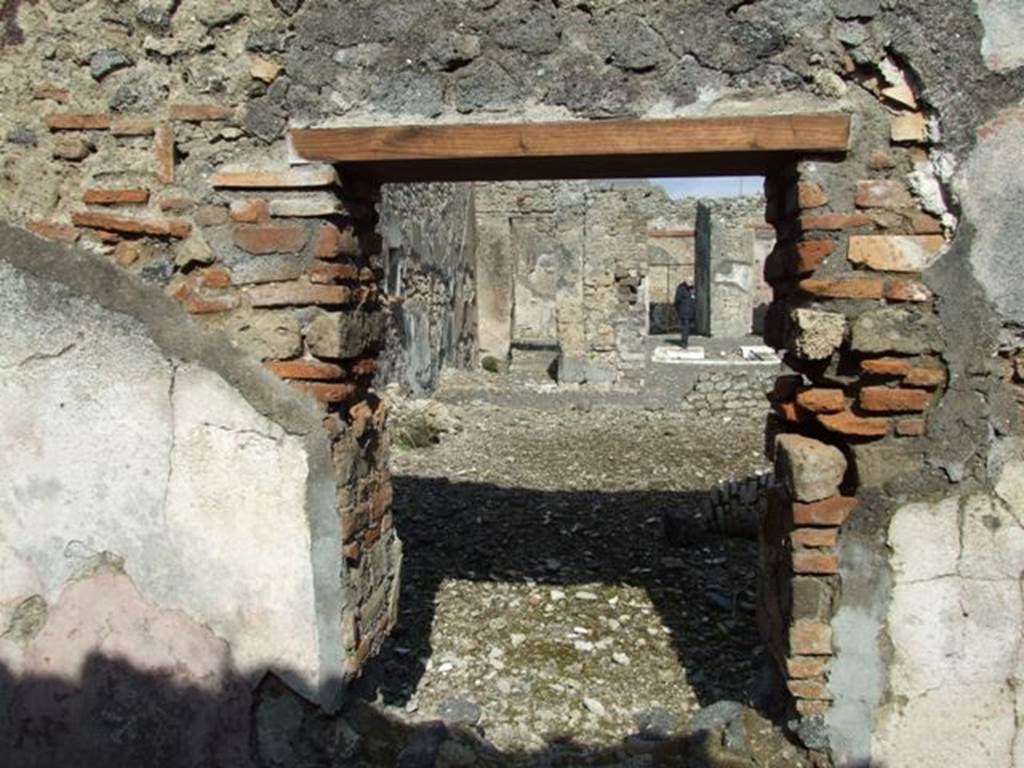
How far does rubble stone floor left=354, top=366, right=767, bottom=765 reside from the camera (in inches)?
126

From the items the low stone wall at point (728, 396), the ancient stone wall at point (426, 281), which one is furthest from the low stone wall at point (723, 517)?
the low stone wall at point (728, 396)

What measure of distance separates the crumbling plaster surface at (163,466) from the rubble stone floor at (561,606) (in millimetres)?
579

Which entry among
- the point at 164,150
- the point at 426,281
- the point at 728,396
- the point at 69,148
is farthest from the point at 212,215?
the point at 728,396

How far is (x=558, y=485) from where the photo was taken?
630cm

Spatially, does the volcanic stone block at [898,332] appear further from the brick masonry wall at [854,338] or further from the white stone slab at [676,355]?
the white stone slab at [676,355]

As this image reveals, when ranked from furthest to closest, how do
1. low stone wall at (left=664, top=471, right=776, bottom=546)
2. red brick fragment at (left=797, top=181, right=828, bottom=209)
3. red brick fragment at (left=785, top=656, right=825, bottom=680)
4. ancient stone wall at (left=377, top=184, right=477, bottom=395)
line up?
ancient stone wall at (left=377, top=184, right=477, bottom=395) < low stone wall at (left=664, top=471, right=776, bottom=546) < red brick fragment at (left=785, top=656, right=825, bottom=680) < red brick fragment at (left=797, top=181, right=828, bottom=209)

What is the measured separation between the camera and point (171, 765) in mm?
2574

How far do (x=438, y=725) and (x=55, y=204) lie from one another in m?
2.11

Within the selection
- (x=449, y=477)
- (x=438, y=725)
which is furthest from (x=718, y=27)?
(x=449, y=477)

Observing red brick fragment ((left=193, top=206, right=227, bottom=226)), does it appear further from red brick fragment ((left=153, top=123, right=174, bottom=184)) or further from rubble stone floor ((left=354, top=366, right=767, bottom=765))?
rubble stone floor ((left=354, top=366, right=767, bottom=765))

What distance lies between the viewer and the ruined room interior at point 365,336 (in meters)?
2.29

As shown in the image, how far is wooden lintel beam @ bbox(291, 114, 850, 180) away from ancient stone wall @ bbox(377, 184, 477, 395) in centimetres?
539

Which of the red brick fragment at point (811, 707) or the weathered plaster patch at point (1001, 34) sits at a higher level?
the weathered plaster patch at point (1001, 34)

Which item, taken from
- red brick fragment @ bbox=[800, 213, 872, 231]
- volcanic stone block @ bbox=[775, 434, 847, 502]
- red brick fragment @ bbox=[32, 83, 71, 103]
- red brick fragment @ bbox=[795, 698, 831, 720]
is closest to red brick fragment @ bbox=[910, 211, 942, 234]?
red brick fragment @ bbox=[800, 213, 872, 231]
